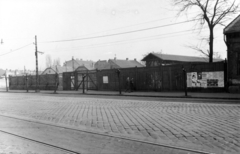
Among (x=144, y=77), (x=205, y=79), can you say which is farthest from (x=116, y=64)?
(x=205, y=79)

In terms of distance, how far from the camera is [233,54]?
2133 centimetres

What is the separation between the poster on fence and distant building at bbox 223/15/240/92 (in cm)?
81

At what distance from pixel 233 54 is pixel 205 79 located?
317cm

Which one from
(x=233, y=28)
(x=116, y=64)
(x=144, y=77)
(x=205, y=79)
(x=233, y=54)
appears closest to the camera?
(x=233, y=54)

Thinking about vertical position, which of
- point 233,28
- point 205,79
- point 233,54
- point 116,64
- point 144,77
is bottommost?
point 205,79

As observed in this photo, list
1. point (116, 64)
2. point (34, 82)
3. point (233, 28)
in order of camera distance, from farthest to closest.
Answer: point (116, 64), point (34, 82), point (233, 28)

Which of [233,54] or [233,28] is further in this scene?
[233,28]

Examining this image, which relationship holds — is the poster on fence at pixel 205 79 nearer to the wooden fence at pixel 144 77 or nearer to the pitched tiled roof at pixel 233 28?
the wooden fence at pixel 144 77

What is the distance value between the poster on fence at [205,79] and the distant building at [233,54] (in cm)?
81

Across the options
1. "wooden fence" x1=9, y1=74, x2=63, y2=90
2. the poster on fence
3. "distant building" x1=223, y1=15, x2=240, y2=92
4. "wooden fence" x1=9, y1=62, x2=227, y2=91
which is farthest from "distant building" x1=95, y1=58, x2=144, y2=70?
"distant building" x1=223, y1=15, x2=240, y2=92

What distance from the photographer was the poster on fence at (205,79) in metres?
21.7

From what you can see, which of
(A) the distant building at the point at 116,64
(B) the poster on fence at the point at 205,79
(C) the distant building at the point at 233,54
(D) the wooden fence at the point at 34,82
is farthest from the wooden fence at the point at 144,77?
(A) the distant building at the point at 116,64

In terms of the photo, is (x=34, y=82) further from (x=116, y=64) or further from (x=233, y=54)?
(x=233, y=54)

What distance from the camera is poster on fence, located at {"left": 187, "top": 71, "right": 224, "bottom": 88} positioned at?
2166 centimetres
